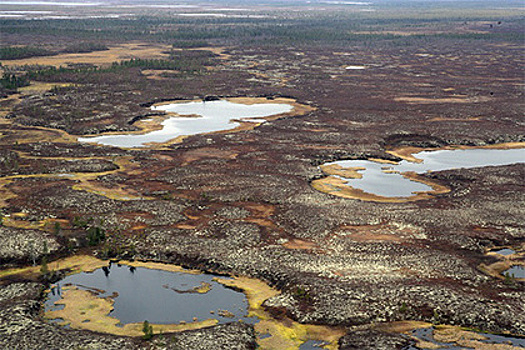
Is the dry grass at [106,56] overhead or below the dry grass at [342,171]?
overhead

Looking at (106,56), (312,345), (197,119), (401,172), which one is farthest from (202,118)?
(106,56)

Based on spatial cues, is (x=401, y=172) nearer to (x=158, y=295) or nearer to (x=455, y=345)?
(x=455, y=345)

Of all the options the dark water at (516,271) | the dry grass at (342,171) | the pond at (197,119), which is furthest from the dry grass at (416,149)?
the dark water at (516,271)

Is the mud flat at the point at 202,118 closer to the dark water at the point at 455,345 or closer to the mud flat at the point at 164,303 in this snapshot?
the mud flat at the point at 164,303

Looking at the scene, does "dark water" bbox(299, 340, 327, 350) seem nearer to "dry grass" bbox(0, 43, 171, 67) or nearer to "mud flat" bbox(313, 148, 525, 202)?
"mud flat" bbox(313, 148, 525, 202)

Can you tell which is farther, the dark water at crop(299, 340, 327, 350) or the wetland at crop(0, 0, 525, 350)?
the wetland at crop(0, 0, 525, 350)

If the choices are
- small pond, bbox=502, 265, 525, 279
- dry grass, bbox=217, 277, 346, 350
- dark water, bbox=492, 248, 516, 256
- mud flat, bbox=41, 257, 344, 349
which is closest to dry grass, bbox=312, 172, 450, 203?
dark water, bbox=492, 248, 516, 256
